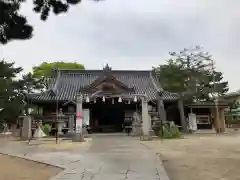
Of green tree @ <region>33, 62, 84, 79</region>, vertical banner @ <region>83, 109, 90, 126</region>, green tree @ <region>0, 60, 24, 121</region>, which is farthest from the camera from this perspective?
green tree @ <region>33, 62, 84, 79</region>

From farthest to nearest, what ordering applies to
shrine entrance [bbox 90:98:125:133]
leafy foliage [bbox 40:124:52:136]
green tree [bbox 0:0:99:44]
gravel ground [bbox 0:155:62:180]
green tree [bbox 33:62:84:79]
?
green tree [bbox 33:62:84:79], shrine entrance [bbox 90:98:125:133], leafy foliage [bbox 40:124:52:136], gravel ground [bbox 0:155:62:180], green tree [bbox 0:0:99:44]

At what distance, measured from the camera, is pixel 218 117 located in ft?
108

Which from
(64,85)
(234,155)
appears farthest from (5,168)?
(64,85)

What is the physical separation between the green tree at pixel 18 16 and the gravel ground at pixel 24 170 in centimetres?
367

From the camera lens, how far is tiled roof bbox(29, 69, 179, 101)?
1259 inches

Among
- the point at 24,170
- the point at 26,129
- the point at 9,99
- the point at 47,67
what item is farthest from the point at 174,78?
the point at 47,67

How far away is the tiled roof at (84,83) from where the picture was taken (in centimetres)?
3199

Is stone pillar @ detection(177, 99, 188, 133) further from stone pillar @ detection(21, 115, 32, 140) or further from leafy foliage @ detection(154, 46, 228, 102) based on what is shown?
stone pillar @ detection(21, 115, 32, 140)

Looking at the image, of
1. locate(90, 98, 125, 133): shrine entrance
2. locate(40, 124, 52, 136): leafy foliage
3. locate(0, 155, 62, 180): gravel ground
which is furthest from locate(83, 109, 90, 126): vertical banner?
locate(0, 155, 62, 180): gravel ground

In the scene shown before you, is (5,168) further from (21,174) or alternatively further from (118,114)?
(118,114)

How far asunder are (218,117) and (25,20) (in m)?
28.6

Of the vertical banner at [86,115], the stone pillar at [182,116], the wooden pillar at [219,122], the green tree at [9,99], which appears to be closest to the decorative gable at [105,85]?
the vertical banner at [86,115]

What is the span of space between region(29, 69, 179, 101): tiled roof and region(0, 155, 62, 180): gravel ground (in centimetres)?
2036

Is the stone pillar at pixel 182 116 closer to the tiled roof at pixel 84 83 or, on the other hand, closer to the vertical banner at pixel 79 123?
the tiled roof at pixel 84 83
